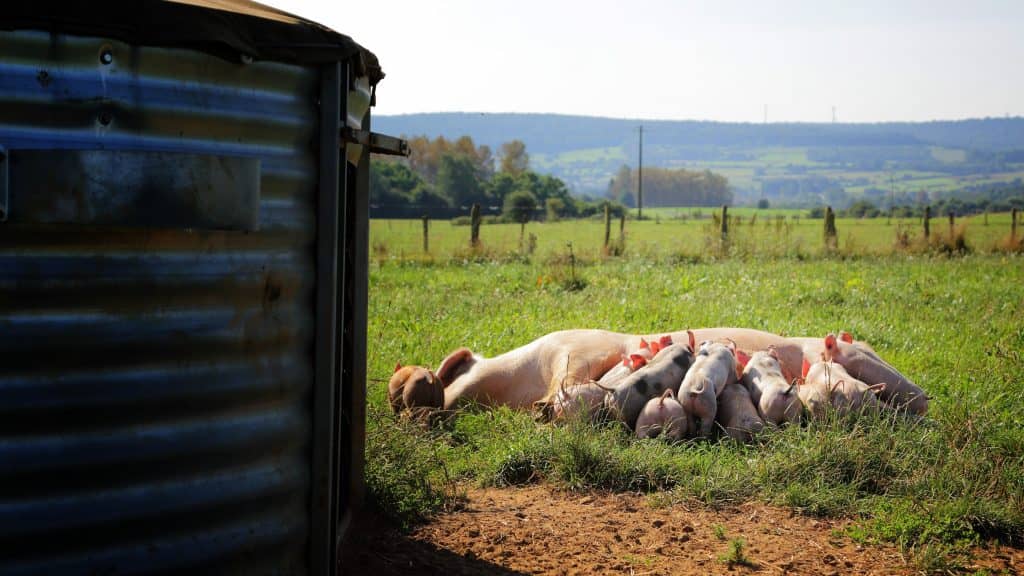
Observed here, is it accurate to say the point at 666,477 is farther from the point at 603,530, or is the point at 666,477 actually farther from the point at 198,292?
the point at 198,292

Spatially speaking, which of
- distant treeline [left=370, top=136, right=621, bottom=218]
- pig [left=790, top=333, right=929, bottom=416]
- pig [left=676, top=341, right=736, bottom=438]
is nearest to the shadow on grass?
pig [left=676, top=341, right=736, bottom=438]

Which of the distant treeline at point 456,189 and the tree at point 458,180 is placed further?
the tree at point 458,180

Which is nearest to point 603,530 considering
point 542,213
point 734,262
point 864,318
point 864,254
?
point 864,318

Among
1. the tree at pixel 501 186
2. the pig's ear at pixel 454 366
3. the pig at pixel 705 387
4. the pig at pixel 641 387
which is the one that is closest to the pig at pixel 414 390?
the pig's ear at pixel 454 366

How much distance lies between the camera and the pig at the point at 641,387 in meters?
6.39

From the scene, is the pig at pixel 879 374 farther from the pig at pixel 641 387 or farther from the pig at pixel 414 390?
the pig at pixel 414 390

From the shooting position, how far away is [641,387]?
21.1 ft

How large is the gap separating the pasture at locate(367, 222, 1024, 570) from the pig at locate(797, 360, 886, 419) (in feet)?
0.49

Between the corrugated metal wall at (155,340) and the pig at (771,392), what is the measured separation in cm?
379

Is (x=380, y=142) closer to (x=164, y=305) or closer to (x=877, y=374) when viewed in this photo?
(x=164, y=305)

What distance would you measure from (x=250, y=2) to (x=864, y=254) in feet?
56.5

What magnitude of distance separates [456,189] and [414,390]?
204ft

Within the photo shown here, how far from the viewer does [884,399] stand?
21.7ft

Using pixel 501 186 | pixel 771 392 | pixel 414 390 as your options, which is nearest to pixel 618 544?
pixel 771 392
